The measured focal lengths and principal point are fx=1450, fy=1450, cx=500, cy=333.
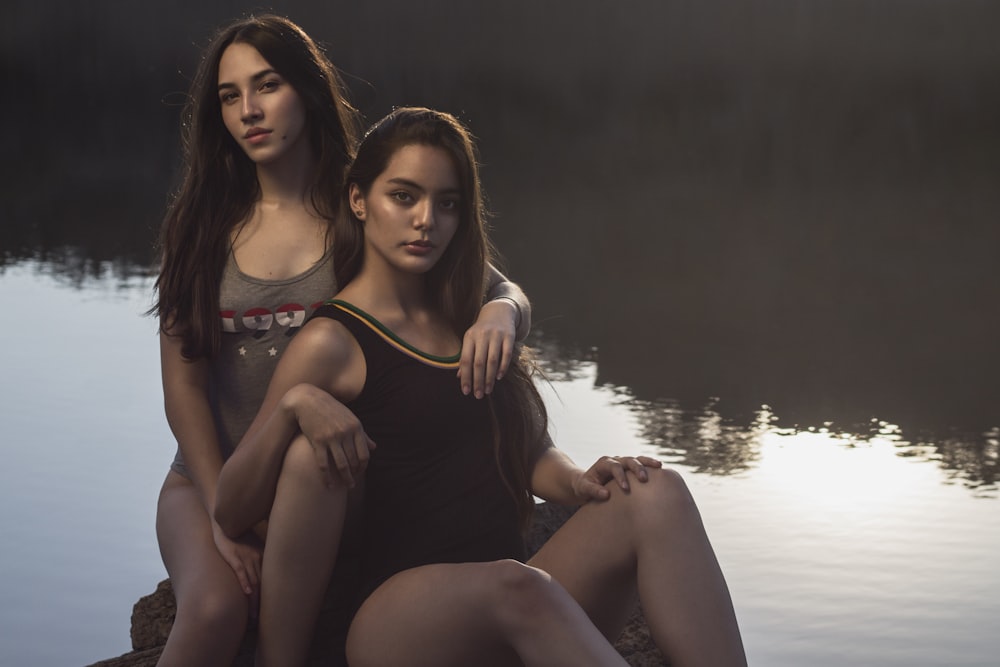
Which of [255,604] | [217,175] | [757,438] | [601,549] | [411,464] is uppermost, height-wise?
[217,175]

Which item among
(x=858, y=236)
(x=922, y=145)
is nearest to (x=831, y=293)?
(x=858, y=236)

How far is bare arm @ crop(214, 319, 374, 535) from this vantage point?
2.05 metres

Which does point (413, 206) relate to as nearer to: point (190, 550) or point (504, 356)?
point (504, 356)

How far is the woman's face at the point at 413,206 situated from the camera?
2.29 metres

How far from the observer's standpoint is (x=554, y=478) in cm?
239

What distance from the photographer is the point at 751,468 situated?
5.22 metres

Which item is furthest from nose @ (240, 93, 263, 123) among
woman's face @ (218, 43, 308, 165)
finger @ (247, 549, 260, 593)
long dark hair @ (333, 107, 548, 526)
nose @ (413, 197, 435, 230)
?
finger @ (247, 549, 260, 593)

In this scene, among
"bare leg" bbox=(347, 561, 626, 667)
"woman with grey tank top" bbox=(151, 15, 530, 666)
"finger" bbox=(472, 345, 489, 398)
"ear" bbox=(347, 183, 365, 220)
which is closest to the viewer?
"bare leg" bbox=(347, 561, 626, 667)

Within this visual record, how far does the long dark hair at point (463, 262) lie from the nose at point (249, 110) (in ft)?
0.80

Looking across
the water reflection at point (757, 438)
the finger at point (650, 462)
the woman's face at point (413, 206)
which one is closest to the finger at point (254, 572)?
the woman's face at point (413, 206)

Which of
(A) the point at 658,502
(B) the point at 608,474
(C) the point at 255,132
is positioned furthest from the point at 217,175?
(A) the point at 658,502

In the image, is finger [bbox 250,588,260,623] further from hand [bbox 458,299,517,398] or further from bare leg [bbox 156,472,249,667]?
hand [bbox 458,299,517,398]

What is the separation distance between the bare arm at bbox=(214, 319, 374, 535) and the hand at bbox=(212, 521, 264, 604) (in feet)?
0.08

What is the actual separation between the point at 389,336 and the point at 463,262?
0.78ft
